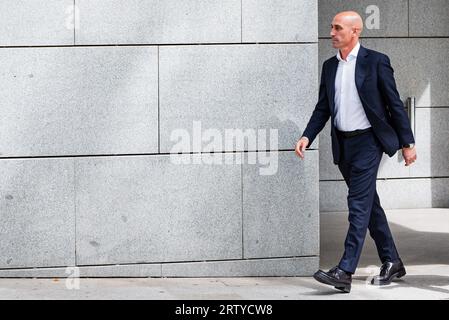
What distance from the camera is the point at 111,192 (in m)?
8.04

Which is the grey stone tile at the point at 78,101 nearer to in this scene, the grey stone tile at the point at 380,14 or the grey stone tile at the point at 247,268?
the grey stone tile at the point at 247,268

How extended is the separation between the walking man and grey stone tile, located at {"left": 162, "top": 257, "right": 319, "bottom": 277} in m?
0.93

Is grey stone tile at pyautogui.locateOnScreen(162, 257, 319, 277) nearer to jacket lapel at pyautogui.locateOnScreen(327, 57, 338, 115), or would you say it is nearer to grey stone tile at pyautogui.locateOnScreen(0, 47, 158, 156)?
grey stone tile at pyautogui.locateOnScreen(0, 47, 158, 156)

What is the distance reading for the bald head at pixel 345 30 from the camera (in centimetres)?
746

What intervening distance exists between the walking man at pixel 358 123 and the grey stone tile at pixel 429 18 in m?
6.44

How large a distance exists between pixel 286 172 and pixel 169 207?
103 cm

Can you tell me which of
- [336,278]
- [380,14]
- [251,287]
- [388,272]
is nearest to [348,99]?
[336,278]

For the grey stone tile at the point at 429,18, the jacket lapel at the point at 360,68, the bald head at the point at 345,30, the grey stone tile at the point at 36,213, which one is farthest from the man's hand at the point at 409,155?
the grey stone tile at the point at 429,18
